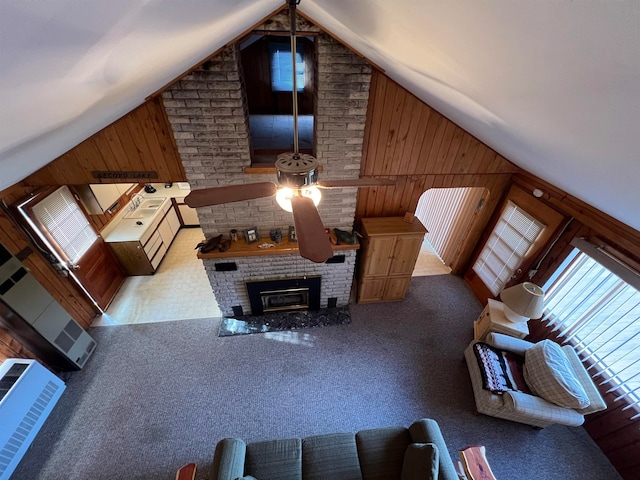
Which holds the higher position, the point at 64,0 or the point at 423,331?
the point at 423,331

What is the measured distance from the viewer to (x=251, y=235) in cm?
329

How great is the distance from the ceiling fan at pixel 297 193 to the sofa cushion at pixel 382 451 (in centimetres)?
218

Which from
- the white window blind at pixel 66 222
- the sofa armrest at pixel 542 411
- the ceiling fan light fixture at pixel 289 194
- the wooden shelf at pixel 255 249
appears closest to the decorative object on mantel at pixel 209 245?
the wooden shelf at pixel 255 249

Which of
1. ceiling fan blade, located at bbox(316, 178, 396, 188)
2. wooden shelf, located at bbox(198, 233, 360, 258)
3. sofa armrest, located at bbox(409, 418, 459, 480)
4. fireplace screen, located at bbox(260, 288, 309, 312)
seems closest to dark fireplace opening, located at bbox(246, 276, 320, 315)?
fireplace screen, located at bbox(260, 288, 309, 312)

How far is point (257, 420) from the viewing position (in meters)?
2.86

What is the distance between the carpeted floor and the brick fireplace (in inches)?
40.7

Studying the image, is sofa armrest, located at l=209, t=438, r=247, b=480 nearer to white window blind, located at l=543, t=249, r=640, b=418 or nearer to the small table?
the small table

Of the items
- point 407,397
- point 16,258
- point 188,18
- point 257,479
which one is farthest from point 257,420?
point 188,18

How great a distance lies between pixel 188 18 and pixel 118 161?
2.42m

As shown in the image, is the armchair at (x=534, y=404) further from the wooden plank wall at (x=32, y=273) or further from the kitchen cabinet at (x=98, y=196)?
the kitchen cabinet at (x=98, y=196)

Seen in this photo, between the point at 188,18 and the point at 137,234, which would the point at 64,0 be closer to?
the point at 188,18

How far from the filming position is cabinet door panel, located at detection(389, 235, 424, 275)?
11.5ft

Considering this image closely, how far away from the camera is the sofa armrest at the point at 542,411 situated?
2516 mm

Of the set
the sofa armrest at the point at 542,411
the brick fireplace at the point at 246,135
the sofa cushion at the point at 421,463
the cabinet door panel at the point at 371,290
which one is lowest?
the sofa cushion at the point at 421,463
